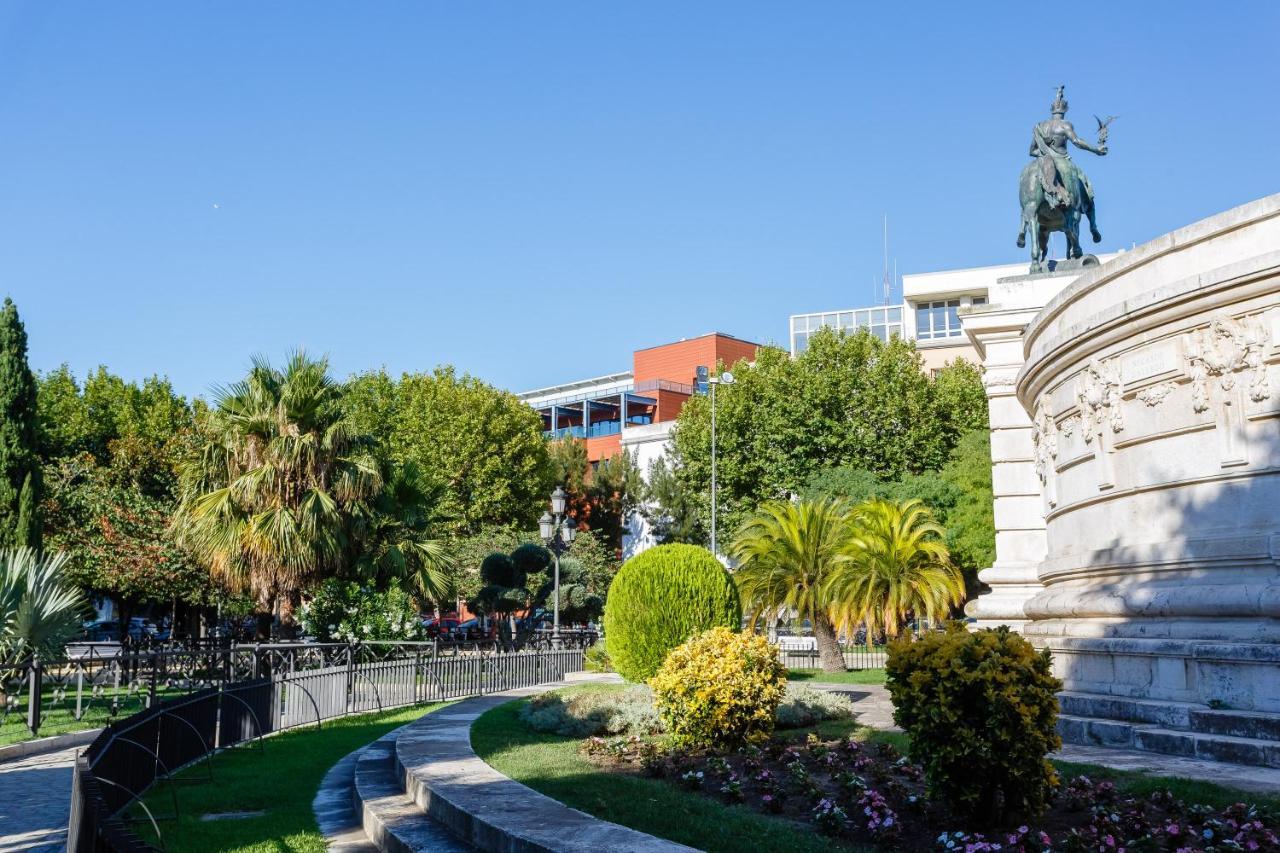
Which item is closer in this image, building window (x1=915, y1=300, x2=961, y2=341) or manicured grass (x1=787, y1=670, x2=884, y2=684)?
manicured grass (x1=787, y1=670, x2=884, y2=684)

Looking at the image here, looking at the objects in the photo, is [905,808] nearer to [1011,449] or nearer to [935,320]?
[1011,449]

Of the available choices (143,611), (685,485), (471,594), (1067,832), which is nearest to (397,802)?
(1067,832)

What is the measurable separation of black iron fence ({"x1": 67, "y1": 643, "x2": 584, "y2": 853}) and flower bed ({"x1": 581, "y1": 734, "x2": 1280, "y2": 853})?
439cm

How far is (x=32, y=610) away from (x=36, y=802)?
772cm

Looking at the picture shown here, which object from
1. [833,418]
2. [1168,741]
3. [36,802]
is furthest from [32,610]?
[833,418]

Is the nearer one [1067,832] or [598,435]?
[1067,832]

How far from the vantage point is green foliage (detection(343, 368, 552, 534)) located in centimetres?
5444

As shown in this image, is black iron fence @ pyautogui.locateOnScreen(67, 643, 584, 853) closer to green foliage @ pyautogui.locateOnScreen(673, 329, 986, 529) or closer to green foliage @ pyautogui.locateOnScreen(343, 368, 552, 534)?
green foliage @ pyautogui.locateOnScreen(673, 329, 986, 529)

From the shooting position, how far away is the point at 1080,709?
11.6 metres

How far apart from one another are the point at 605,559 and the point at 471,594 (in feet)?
30.4

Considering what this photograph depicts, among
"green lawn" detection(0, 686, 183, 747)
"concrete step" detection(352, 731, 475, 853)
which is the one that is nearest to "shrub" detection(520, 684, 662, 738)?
"concrete step" detection(352, 731, 475, 853)

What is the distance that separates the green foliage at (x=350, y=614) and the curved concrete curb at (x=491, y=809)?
1231cm

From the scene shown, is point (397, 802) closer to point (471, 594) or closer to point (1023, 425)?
point (1023, 425)

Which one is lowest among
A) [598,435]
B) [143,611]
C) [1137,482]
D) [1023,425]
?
[143,611]
